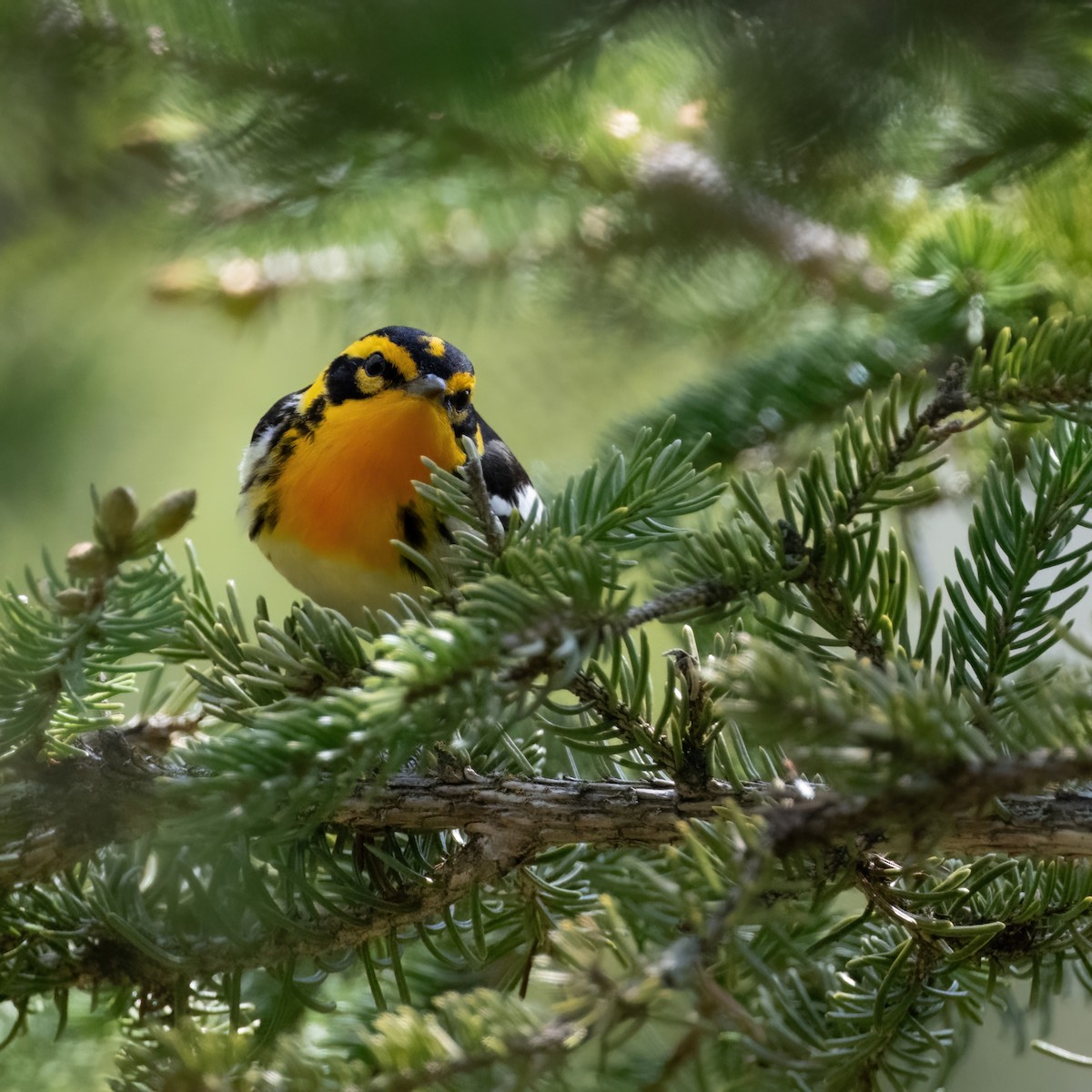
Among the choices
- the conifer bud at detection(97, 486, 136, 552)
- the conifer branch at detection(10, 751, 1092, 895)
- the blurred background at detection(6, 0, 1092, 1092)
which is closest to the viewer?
the conifer bud at detection(97, 486, 136, 552)

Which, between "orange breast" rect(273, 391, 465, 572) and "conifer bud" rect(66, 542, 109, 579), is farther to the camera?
"orange breast" rect(273, 391, 465, 572)

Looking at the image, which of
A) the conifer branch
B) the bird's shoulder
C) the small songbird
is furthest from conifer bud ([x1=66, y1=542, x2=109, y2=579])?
the bird's shoulder

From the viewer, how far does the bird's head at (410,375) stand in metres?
1.60

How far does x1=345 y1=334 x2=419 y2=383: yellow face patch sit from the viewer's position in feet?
5.37

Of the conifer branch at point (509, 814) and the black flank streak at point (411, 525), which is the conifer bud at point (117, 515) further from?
the black flank streak at point (411, 525)

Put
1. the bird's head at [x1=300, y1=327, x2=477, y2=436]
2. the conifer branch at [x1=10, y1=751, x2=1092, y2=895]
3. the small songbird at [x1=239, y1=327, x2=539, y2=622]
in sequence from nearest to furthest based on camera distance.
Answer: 1. the conifer branch at [x1=10, y1=751, x2=1092, y2=895]
2. the small songbird at [x1=239, y1=327, x2=539, y2=622]
3. the bird's head at [x1=300, y1=327, x2=477, y2=436]

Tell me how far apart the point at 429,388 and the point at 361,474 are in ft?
0.57

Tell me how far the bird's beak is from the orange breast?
0.4 inches

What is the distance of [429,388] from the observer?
1.55 m

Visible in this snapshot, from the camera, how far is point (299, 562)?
1422 millimetres

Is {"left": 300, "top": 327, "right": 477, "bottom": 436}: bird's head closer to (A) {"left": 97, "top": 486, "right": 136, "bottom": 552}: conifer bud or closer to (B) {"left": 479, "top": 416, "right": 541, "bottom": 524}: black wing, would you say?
(B) {"left": 479, "top": 416, "right": 541, "bottom": 524}: black wing

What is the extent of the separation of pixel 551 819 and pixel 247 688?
249mm

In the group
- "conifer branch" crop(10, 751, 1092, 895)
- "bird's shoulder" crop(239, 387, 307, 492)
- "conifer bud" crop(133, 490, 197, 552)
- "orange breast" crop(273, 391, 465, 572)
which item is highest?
"bird's shoulder" crop(239, 387, 307, 492)

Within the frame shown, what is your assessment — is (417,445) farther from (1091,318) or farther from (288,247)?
(1091,318)
